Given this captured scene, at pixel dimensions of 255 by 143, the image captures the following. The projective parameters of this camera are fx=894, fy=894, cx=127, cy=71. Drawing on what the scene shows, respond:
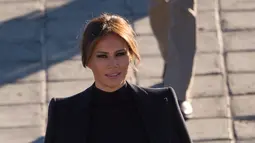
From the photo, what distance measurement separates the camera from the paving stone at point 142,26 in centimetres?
830

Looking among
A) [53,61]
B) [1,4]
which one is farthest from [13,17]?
[53,61]

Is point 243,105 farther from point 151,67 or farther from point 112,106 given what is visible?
point 112,106

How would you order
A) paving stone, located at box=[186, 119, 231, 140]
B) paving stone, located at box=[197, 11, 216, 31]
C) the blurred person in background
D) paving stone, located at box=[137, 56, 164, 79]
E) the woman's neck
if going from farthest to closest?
1. paving stone, located at box=[197, 11, 216, 31]
2. paving stone, located at box=[137, 56, 164, 79]
3. the blurred person in background
4. paving stone, located at box=[186, 119, 231, 140]
5. the woman's neck

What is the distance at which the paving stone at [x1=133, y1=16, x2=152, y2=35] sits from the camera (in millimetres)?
8305

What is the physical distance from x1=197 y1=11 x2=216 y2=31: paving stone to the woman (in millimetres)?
4224

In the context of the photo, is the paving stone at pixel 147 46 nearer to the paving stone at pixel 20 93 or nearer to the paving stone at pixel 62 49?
the paving stone at pixel 62 49

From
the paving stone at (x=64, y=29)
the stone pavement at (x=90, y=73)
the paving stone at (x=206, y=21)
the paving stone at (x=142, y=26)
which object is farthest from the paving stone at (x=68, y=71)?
the paving stone at (x=206, y=21)

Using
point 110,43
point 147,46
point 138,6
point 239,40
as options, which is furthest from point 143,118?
point 138,6

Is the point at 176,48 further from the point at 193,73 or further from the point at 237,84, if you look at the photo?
the point at 237,84

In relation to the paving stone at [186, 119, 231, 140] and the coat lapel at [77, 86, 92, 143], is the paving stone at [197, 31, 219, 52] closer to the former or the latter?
the paving stone at [186, 119, 231, 140]

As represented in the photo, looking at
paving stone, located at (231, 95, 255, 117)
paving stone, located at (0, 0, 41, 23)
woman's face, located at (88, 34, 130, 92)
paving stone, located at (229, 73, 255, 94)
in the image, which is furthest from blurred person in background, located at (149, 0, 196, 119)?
woman's face, located at (88, 34, 130, 92)

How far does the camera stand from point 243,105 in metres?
7.23

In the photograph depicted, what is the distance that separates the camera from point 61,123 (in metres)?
4.07

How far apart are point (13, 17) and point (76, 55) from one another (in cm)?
96
